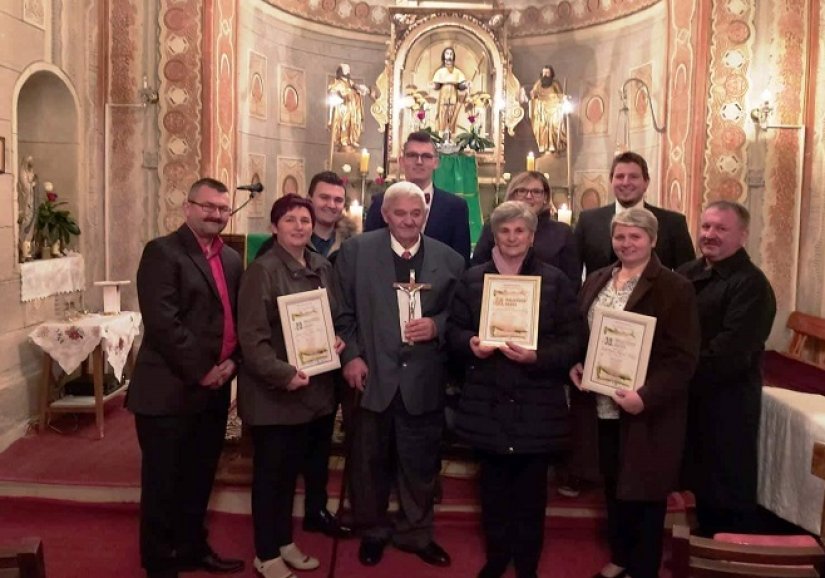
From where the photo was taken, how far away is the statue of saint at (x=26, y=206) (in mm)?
5402

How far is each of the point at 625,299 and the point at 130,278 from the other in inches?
205

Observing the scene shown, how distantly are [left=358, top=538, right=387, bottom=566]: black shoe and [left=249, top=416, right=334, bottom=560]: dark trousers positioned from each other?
1.37 ft

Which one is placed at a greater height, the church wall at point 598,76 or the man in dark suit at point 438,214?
the church wall at point 598,76

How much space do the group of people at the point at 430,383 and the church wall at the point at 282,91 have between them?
523 cm

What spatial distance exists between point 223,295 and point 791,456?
8.57 feet

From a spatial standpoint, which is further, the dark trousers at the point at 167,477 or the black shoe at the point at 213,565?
the black shoe at the point at 213,565

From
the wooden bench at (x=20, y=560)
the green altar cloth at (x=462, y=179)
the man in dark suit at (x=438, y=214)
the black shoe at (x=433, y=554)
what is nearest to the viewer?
the wooden bench at (x=20, y=560)

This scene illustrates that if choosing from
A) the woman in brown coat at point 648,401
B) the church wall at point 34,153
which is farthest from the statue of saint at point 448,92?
the woman in brown coat at point 648,401

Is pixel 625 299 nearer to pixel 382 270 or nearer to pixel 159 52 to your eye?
pixel 382 270

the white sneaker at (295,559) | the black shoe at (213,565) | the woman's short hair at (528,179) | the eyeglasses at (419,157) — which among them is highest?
the eyeglasses at (419,157)

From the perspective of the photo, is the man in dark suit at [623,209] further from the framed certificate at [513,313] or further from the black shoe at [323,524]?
the black shoe at [323,524]

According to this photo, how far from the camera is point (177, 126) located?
691 centimetres

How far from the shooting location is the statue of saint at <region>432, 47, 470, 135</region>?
10383 millimetres

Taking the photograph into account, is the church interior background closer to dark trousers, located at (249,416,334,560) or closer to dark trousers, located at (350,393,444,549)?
dark trousers, located at (249,416,334,560)
